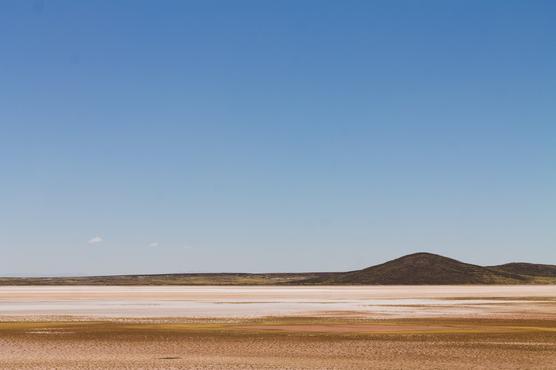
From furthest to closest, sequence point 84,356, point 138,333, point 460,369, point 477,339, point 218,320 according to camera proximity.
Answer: point 218,320 < point 138,333 < point 477,339 < point 84,356 < point 460,369

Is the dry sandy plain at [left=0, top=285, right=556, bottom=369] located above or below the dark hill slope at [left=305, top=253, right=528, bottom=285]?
below

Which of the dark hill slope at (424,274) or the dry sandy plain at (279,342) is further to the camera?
the dark hill slope at (424,274)

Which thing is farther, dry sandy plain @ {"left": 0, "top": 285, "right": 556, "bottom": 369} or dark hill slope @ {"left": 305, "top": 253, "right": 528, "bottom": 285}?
dark hill slope @ {"left": 305, "top": 253, "right": 528, "bottom": 285}

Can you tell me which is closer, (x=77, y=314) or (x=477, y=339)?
(x=477, y=339)

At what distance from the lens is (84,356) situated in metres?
25.6

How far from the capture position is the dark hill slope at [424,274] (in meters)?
176

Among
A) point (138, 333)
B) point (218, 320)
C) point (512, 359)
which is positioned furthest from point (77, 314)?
point (512, 359)

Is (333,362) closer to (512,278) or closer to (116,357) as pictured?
(116,357)

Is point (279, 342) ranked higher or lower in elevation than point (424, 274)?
lower

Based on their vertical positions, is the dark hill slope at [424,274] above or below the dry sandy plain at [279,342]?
above

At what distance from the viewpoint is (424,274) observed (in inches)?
7067

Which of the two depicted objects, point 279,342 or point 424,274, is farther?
point 424,274

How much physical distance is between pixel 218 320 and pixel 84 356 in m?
17.0

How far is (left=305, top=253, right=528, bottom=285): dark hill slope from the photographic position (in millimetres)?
175750
